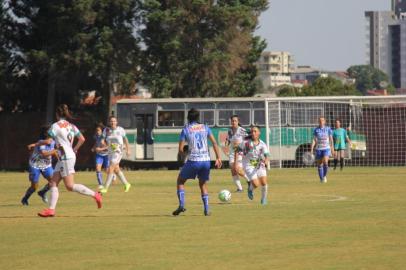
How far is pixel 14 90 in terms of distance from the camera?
6103 centimetres

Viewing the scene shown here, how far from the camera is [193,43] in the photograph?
61.5 m

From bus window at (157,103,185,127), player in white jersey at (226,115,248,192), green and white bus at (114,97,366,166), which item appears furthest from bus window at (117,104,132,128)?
player in white jersey at (226,115,248,192)

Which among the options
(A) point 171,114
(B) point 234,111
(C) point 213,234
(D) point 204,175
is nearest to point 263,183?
(D) point 204,175

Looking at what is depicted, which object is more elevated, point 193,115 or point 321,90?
point 321,90

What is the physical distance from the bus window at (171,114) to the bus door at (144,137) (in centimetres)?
47

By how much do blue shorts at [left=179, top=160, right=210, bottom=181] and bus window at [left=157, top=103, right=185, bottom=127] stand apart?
34.8 m

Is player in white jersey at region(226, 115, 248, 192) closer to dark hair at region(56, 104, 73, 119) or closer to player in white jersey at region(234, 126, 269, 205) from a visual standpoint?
player in white jersey at region(234, 126, 269, 205)

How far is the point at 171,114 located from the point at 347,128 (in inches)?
335

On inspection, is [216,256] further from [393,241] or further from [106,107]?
[106,107]

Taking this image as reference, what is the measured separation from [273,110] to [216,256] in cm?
4192

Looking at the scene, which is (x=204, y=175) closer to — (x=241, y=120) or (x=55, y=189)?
(x=55, y=189)

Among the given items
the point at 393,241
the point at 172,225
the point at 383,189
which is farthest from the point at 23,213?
the point at 383,189

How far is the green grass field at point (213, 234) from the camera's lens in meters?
13.3

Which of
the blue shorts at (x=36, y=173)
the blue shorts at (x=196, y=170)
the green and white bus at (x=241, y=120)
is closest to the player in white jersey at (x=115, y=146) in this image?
the blue shorts at (x=36, y=173)
